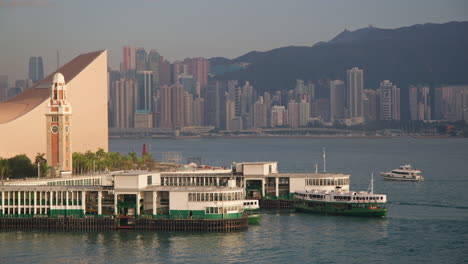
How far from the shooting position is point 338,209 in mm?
60938

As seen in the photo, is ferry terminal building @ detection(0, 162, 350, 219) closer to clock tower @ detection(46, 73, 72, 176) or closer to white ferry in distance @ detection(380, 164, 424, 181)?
clock tower @ detection(46, 73, 72, 176)

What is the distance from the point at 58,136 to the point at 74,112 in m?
24.6

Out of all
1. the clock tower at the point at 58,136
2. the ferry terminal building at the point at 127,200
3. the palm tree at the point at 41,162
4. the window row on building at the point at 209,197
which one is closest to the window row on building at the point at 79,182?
the clock tower at the point at 58,136

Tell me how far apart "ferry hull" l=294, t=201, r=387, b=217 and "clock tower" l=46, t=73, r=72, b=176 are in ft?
59.6

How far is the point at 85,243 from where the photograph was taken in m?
48.7

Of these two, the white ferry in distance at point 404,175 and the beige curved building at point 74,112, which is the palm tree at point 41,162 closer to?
the beige curved building at point 74,112

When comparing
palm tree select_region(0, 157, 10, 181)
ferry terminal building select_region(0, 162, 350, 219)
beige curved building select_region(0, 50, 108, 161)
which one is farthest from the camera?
beige curved building select_region(0, 50, 108, 161)

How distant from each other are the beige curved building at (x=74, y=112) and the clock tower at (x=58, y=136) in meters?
14.3

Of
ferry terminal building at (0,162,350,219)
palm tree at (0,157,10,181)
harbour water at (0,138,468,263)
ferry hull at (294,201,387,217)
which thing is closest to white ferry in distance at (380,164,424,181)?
harbour water at (0,138,468,263)

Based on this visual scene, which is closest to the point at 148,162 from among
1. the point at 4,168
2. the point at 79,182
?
the point at 4,168

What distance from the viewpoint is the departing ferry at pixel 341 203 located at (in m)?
59.4

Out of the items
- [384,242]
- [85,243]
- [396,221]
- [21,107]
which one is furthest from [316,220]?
[21,107]

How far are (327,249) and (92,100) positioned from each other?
54.9 m

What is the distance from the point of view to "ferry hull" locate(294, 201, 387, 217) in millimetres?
59000
